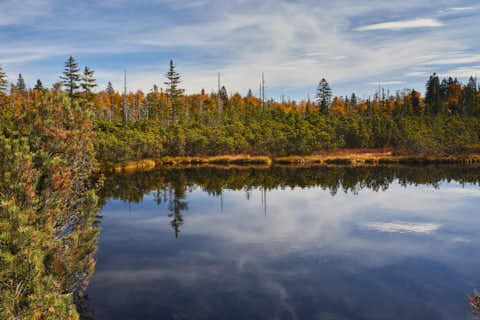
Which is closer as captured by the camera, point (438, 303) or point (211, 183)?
point (438, 303)

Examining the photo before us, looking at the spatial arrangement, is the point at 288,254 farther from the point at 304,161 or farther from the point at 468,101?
the point at 468,101

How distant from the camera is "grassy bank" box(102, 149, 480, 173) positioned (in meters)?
57.6

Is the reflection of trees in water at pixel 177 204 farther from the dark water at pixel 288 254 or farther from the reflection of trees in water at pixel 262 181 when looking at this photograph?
Result: the dark water at pixel 288 254

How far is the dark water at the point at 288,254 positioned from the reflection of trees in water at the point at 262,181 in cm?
52

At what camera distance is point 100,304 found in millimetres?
11805

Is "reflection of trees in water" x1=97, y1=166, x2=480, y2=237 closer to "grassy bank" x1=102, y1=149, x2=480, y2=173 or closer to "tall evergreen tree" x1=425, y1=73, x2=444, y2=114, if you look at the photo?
"grassy bank" x1=102, y1=149, x2=480, y2=173

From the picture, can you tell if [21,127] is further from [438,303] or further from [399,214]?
[399,214]

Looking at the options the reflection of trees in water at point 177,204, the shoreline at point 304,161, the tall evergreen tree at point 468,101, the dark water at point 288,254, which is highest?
the tall evergreen tree at point 468,101

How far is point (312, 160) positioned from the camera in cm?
6388

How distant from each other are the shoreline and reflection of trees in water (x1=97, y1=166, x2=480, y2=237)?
8365 mm

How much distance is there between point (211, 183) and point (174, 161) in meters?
23.9

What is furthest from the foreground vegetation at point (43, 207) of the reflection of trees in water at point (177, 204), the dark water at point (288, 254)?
the reflection of trees in water at point (177, 204)

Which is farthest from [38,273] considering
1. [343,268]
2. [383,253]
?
[383,253]

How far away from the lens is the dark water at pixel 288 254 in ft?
38.4
